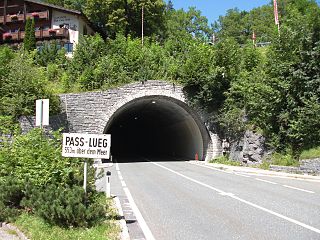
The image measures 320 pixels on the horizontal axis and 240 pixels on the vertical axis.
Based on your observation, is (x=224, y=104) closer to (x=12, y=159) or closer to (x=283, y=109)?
(x=283, y=109)

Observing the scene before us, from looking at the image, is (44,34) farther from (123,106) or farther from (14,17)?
(123,106)

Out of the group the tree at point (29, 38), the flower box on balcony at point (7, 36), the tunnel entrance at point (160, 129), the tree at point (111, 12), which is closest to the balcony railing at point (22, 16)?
the flower box on balcony at point (7, 36)

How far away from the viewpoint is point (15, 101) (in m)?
24.5

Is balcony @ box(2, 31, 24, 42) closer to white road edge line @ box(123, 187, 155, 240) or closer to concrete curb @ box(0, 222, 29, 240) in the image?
white road edge line @ box(123, 187, 155, 240)

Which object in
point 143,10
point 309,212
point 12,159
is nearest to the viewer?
point 309,212

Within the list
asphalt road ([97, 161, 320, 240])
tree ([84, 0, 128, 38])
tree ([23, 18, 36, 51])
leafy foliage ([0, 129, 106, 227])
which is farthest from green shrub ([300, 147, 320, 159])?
tree ([84, 0, 128, 38])

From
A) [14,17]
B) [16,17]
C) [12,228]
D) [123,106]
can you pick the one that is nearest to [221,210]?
[12,228]

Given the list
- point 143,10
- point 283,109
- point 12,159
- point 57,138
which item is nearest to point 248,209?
point 57,138

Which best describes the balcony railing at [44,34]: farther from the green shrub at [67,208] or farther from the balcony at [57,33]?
the green shrub at [67,208]

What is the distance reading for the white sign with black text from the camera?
8389 mm

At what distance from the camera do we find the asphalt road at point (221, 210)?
775 centimetres

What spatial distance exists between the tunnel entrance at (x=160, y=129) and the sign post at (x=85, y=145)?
2192 centimetres

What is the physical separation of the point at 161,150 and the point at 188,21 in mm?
38160

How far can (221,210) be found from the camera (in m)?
10.2
